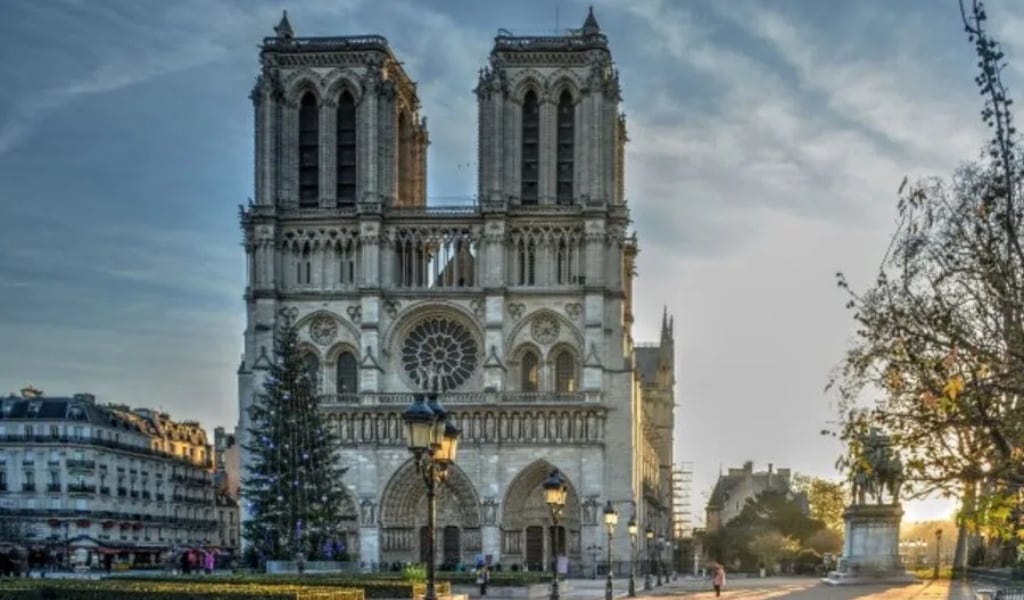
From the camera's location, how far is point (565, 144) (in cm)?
9112

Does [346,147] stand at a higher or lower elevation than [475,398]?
higher

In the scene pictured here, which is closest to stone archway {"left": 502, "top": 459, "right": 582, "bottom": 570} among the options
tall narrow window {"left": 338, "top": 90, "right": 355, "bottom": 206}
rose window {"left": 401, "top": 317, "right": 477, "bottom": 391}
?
rose window {"left": 401, "top": 317, "right": 477, "bottom": 391}

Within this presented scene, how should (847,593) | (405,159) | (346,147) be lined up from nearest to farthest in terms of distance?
(847,593) < (346,147) < (405,159)

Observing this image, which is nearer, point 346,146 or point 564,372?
point 564,372

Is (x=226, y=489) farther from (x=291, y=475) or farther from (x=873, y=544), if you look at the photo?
(x=873, y=544)

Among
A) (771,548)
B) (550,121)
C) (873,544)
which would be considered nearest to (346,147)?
(550,121)

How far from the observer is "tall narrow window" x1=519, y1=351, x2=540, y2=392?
89.6m

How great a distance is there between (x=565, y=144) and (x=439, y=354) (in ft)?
45.2

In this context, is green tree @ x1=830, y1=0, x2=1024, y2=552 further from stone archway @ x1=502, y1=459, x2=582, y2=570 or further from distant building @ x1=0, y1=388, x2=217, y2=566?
distant building @ x1=0, y1=388, x2=217, y2=566

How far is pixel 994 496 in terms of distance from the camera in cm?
1542

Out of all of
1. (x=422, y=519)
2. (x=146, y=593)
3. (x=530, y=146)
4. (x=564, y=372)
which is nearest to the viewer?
(x=146, y=593)

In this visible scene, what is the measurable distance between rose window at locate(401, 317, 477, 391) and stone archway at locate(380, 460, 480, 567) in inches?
201

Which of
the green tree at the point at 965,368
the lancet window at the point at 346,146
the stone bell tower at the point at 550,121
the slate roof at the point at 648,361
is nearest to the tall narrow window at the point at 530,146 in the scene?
the stone bell tower at the point at 550,121

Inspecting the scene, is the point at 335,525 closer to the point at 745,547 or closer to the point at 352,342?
the point at 352,342
